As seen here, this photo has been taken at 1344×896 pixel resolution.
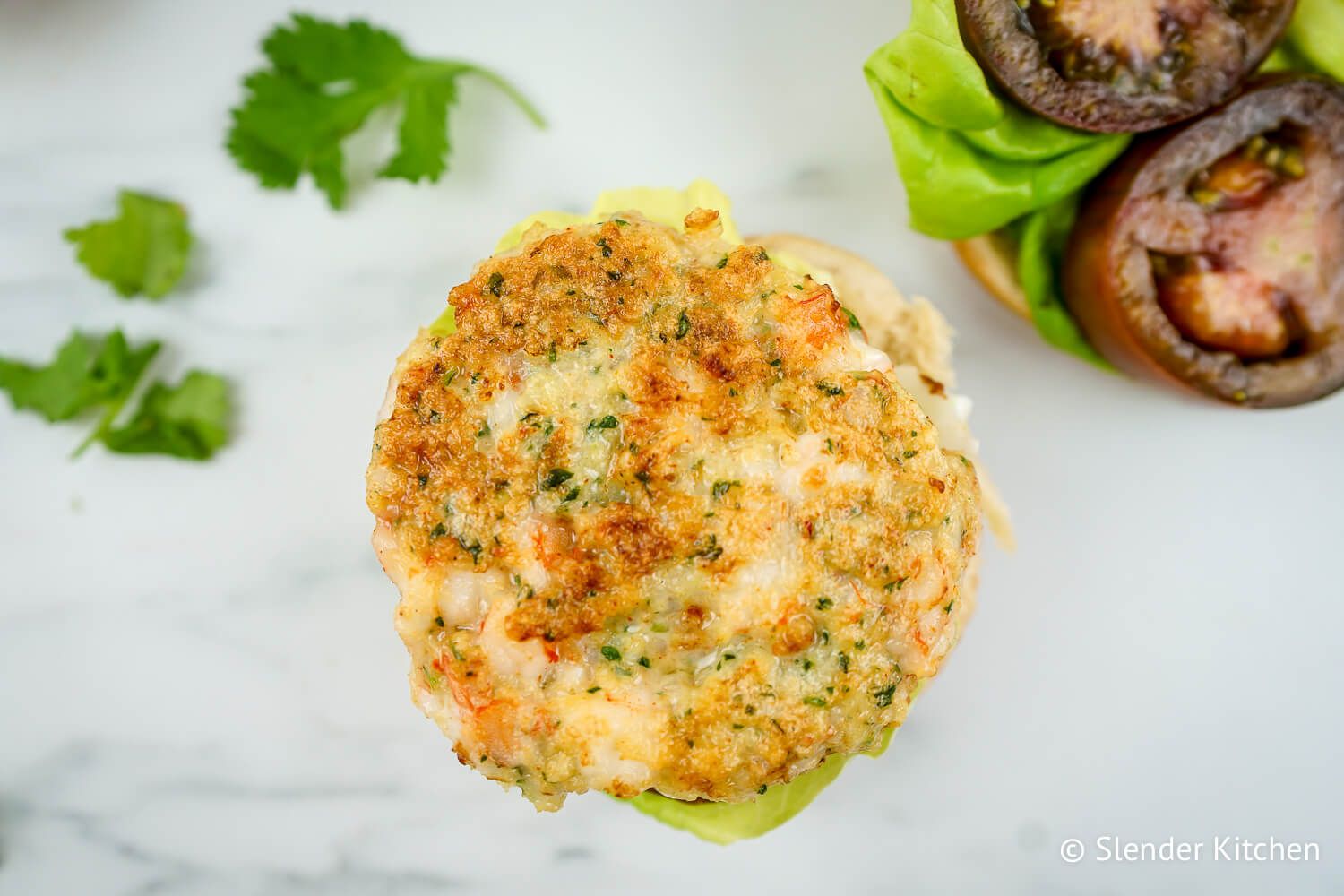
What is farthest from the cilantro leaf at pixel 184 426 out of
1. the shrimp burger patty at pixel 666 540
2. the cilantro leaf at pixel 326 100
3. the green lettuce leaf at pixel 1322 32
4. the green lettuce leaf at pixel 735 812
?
the green lettuce leaf at pixel 1322 32

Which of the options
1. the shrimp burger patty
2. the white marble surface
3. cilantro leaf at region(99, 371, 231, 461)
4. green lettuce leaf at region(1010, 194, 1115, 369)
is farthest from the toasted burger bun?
cilantro leaf at region(99, 371, 231, 461)

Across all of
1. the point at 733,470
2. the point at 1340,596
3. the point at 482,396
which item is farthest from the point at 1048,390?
the point at 482,396

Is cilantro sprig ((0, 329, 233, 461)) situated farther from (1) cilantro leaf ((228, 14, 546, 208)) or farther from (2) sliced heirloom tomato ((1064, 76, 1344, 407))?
(2) sliced heirloom tomato ((1064, 76, 1344, 407))

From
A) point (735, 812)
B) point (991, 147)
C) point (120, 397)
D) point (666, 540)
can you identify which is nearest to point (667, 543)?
point (666, 540)

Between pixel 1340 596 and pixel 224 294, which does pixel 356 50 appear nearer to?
pixel 224 294

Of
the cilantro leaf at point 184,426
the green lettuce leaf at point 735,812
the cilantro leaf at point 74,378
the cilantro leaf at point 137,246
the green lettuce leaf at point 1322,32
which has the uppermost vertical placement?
the green lettuce leaf at point 1322,32

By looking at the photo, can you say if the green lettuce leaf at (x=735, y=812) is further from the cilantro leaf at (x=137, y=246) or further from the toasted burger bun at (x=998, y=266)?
the cilantro leaf at (x=137, y=246)
